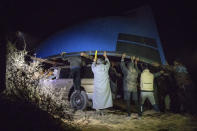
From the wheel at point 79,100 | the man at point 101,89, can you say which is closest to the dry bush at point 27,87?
the man at point 101,89

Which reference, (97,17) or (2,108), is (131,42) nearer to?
(97,17)

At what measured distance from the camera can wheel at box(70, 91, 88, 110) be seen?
7.02 meters

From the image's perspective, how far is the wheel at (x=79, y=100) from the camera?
23.0 feet

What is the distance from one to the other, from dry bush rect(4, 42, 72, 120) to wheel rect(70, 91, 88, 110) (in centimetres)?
204

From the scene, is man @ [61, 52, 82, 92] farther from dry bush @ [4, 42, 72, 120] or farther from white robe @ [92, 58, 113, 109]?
dry bush @ [4, 42, 72, 120]

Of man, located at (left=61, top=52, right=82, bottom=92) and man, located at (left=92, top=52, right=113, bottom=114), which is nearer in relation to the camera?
man, located at (left=92, top=52, right=113, bottom=114)

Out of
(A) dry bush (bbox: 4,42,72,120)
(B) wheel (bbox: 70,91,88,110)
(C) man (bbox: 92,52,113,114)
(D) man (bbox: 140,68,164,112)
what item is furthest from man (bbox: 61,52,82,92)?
(D) man (bbox: 140,68,164,112)

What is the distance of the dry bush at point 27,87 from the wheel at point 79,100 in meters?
2.04

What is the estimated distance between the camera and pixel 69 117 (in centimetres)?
473

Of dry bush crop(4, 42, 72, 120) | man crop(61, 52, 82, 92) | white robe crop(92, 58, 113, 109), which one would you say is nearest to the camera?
dry bush crop(4, 42, 72, 120)

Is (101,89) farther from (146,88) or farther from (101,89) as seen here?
(146,88)

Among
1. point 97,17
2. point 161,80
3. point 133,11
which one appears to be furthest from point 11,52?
point 133,11

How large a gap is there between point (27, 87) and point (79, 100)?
291 cm

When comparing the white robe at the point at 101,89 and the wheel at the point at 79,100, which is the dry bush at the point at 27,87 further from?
the wheel at the point at 79,100
